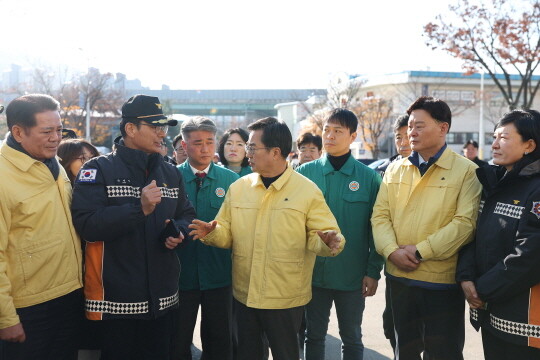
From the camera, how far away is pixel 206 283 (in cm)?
362

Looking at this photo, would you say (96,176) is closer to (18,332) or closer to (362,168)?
(18,332)

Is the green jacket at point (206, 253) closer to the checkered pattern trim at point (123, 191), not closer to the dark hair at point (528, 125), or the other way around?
the checkered pattern trim at point (123, 191)

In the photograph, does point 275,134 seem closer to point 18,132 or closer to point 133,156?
point 133,156

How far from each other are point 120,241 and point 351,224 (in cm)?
173

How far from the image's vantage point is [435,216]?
3180mm

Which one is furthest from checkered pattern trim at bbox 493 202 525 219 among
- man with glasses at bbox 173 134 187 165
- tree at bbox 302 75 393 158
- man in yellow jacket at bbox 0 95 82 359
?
tree at bbox 302 75 393 158

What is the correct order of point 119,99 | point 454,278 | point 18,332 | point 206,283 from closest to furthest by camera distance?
point 18,332, point 454,278, point 206,283, point 119,99

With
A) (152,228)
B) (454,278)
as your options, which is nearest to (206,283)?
(152,228)

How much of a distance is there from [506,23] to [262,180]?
13.0 m

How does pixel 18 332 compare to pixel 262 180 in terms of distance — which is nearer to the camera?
pixel 18 332

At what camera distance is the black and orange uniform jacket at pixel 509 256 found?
2.63 m

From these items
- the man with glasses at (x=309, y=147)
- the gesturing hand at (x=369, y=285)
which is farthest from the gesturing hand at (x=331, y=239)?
the man with glasses at (x=309, y=147)

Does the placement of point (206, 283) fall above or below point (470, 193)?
below

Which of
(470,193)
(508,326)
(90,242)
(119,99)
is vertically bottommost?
(508,326)
